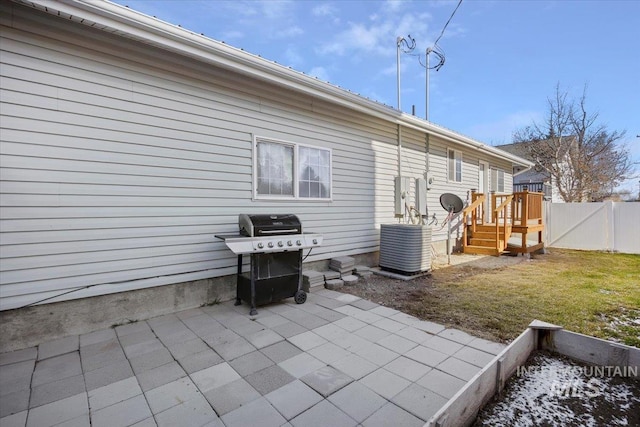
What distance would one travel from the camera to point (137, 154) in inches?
139

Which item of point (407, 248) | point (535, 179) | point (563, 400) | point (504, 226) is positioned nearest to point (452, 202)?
point (504, 226)

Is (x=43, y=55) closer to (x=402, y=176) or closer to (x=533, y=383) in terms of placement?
(x=533, y=383)

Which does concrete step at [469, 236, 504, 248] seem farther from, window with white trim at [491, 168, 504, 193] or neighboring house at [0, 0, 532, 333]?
neighboring house at [0, 0, 532, 333]

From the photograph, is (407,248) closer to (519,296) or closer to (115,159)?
(519,296)

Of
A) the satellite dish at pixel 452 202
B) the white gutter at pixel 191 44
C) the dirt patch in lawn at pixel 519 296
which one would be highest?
the white gutter at pixel 191 44

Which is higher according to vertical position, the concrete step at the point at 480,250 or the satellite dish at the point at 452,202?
the satellite dish at the point at 452,202

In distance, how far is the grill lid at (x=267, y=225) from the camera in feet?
12.0

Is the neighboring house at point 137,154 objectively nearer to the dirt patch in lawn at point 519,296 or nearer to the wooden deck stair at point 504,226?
the dirt patch in lawn at point 519,296

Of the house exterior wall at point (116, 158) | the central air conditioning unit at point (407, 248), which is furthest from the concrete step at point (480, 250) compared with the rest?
the house exterior wall at point (116, 158)

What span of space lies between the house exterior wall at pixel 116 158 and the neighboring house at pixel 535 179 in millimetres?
18026

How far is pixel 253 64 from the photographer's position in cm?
404

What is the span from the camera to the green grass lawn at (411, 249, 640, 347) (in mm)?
3336

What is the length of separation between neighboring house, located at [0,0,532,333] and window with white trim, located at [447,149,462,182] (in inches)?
191

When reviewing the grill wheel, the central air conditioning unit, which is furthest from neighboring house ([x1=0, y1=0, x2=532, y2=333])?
the central air conditioning unit
